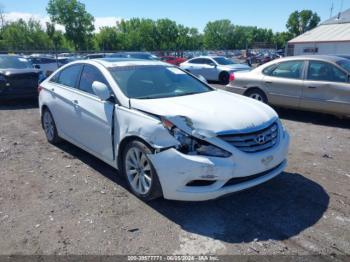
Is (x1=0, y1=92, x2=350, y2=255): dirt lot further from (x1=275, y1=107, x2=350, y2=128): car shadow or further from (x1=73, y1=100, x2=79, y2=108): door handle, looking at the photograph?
(x1=275, y1=107, x2=350, y2=128): car shadow

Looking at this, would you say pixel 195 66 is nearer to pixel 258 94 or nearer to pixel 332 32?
pixel 258 94

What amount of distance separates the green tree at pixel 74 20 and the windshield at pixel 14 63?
5757 centimetres

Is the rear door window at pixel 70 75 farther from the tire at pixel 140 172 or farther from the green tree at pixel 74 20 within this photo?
the green tree at pixel 74 20

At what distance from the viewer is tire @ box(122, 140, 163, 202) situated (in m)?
3.69

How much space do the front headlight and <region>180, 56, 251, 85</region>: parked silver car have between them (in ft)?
43.8

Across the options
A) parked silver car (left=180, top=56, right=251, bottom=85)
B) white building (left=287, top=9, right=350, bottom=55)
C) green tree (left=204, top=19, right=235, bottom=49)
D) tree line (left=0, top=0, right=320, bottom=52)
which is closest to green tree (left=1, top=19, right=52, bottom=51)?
tree line (left=0, top=0, right=320, bottom=52)

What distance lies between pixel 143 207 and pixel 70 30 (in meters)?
68.8

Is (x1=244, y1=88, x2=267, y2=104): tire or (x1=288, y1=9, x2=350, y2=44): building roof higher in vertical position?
(x1=288, y1=9, x2=350, y2=44): building roof

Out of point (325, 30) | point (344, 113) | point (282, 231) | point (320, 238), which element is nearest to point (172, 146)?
point (282, 231)

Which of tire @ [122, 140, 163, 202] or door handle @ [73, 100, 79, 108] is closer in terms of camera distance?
tire @ [122, 140, 163, 202]

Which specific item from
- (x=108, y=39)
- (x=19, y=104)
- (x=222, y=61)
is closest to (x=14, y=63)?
(x=19, y=104)

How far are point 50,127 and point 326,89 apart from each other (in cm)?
577

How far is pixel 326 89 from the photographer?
24.7 feet

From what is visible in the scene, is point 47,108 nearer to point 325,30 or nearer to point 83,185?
point 83,185
